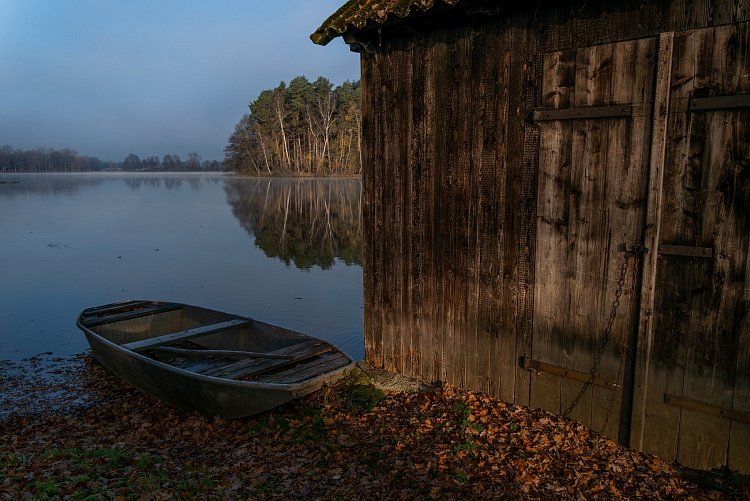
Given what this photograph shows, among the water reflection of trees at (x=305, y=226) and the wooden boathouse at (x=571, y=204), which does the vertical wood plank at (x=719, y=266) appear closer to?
the wooden boathouse at (x=571, y=204)

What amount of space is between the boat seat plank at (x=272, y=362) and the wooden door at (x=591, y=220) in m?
3.34

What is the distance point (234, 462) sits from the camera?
620 centimetres

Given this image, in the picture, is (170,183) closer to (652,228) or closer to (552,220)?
(552,220)

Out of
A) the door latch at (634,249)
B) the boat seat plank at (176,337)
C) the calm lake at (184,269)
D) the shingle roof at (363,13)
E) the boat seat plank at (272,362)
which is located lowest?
the calm lake at (184,269)

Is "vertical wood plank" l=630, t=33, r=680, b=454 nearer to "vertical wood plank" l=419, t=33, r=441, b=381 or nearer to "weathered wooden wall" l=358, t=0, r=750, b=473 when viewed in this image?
"weathered wooden wall" l=358, t=0, r=750, b=473

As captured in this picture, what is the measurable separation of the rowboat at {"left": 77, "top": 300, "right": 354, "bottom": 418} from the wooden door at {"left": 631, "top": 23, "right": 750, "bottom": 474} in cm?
401

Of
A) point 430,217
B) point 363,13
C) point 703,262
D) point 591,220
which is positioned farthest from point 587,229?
point 363,13

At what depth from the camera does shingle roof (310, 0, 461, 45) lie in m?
6.27

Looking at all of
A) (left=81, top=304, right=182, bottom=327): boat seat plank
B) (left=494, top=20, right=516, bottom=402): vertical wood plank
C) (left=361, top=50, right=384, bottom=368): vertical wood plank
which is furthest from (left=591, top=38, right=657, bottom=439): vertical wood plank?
Result: (left=81, top=304, right=182, bottom=327): boat seat plank

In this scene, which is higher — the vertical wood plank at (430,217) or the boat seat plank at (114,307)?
the vertical wood plank at (430,217)

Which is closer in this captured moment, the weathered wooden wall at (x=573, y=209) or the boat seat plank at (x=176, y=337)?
the weathered wooden wall at (x=573, y=209)

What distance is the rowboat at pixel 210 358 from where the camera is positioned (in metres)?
7.00

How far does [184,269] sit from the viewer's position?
20.9 m

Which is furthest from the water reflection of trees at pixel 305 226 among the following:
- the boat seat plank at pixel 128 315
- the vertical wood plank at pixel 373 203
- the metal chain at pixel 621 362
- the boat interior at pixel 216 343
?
the metal chain at pixel 621 362
